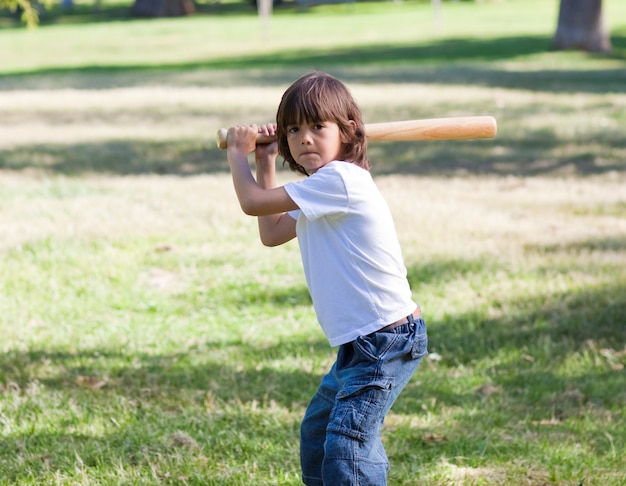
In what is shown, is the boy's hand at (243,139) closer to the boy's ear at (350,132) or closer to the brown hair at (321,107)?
the brown hair at (321,107)

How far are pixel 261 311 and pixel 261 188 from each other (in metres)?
2.79

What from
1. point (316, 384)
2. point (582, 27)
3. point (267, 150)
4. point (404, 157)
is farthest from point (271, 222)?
point (582, 27)

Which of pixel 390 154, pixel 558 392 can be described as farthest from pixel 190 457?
pixel 390 154

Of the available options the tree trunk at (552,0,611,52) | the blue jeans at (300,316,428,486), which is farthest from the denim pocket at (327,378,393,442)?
the tree trunk at (552,0,611,52)

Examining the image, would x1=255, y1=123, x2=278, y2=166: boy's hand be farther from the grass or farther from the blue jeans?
the grass

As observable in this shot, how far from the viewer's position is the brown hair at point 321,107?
2984mm

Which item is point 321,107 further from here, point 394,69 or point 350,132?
point 394,69

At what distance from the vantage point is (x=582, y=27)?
86.3ft

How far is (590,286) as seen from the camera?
20.1 ft

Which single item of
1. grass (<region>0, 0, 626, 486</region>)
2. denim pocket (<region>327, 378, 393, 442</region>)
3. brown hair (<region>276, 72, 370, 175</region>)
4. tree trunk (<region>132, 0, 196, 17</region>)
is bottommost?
tree trunk (<region>132, 0, 196, 17</region>)

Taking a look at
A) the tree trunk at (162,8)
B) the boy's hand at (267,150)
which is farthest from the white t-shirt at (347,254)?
the tree trunk at (162,8)

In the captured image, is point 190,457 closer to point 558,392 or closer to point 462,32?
point 558,392

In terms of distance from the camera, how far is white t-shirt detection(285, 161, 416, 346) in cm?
299

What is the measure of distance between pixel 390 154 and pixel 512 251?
4.93 m
